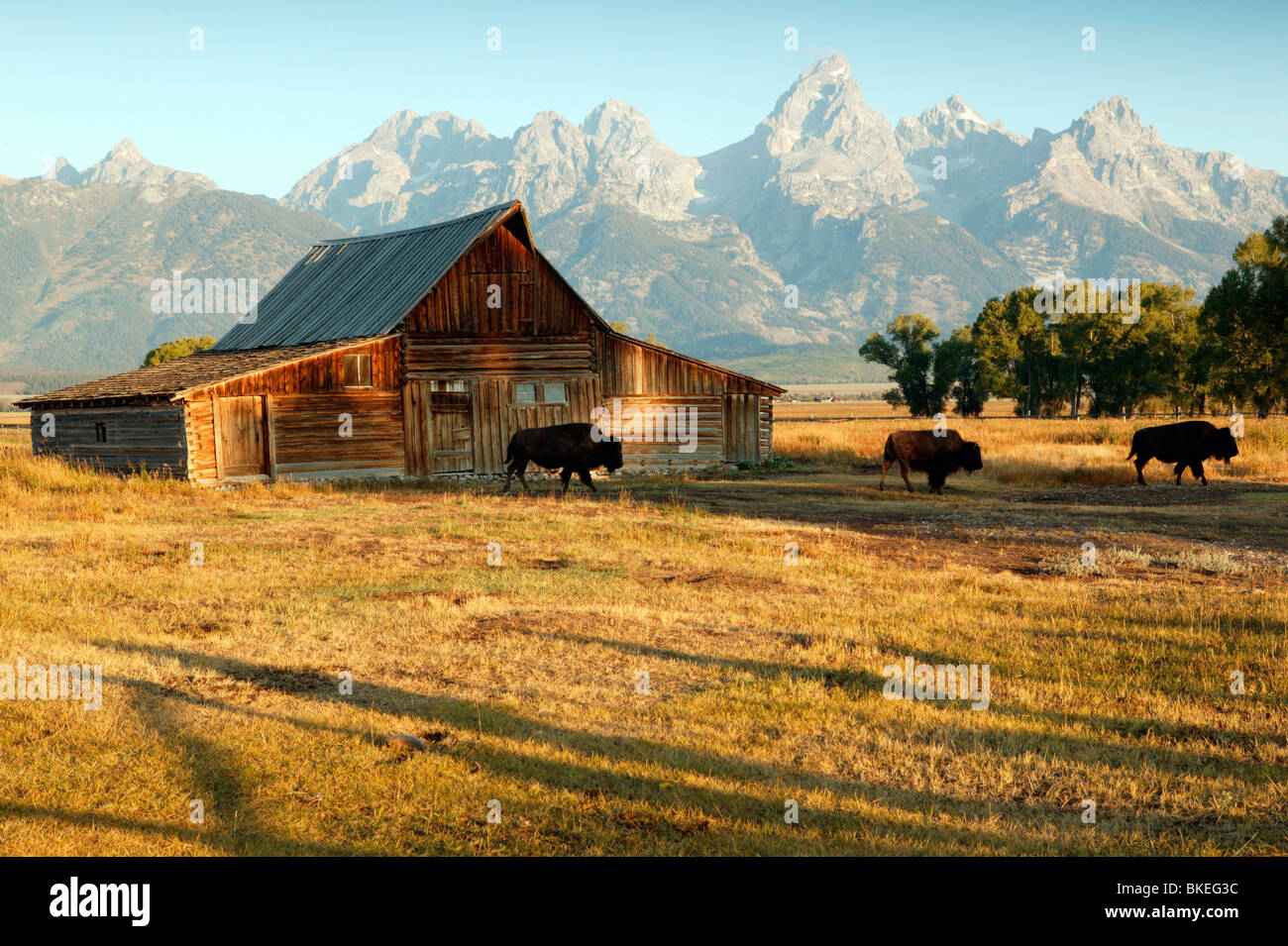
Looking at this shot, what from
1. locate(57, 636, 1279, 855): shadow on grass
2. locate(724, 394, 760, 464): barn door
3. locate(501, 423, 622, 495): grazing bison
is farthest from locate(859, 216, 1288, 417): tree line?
locate(57, 636, 1279, 855): shadow on grass

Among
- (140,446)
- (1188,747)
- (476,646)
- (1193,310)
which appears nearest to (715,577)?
(476,646)

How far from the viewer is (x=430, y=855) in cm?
575

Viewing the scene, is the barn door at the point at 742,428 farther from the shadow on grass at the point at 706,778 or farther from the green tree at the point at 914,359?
the green tree at the point at 914,359

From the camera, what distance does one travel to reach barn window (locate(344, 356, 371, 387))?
31547 millimetres

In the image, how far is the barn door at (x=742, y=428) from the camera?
38188mm

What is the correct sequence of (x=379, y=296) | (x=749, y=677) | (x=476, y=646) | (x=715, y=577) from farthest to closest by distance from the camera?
1. (x=379, y=296)
2. (x=715, y=577)
3. (x=476, y=646)
4. (x=749, y=677)

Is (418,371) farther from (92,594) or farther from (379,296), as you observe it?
(92,594)

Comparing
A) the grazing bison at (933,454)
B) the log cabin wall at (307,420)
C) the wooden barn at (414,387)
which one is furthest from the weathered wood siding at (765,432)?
the log cabin wall at (307,420)

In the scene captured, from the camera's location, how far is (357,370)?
31.8 m

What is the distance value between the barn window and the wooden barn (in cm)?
4

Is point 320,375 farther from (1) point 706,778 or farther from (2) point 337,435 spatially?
(1) point 706,778

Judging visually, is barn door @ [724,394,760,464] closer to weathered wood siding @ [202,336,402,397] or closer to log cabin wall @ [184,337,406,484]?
log cabin wall @ [184,337,406,484]

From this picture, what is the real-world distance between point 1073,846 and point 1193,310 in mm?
79283

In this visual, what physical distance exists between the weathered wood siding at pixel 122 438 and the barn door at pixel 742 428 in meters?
19.1
